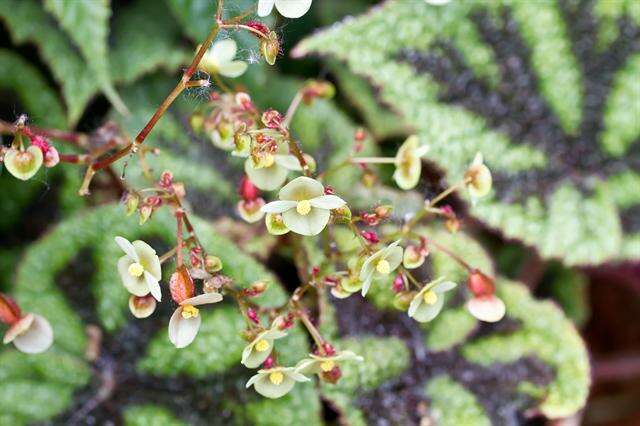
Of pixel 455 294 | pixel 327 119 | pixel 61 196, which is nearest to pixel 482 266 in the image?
pixel 455 294

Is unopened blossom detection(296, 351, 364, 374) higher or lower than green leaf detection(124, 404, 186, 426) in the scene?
higher

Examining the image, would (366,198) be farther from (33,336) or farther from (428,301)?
(33,336)

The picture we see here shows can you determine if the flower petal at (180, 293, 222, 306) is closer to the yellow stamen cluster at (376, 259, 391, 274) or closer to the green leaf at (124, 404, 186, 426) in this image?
the yellow stamen cluster at (376, 259, 391, 274)

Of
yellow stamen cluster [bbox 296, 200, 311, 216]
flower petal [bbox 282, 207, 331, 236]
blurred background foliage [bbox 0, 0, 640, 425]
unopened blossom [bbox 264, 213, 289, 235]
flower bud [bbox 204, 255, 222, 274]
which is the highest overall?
yellow stamen cluster [bbox 296, 200, 311, 216]

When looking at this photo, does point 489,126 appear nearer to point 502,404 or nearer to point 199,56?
point 502,404

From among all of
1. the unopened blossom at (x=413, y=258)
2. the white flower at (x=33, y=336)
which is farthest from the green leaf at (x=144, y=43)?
the unopened blossom at (x=413, y=258)

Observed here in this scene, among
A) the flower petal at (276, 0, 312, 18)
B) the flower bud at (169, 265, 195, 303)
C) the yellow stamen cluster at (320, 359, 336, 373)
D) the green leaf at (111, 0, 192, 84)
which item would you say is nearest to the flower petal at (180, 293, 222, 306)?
the flower bud at (169, 265, 195, 303)
